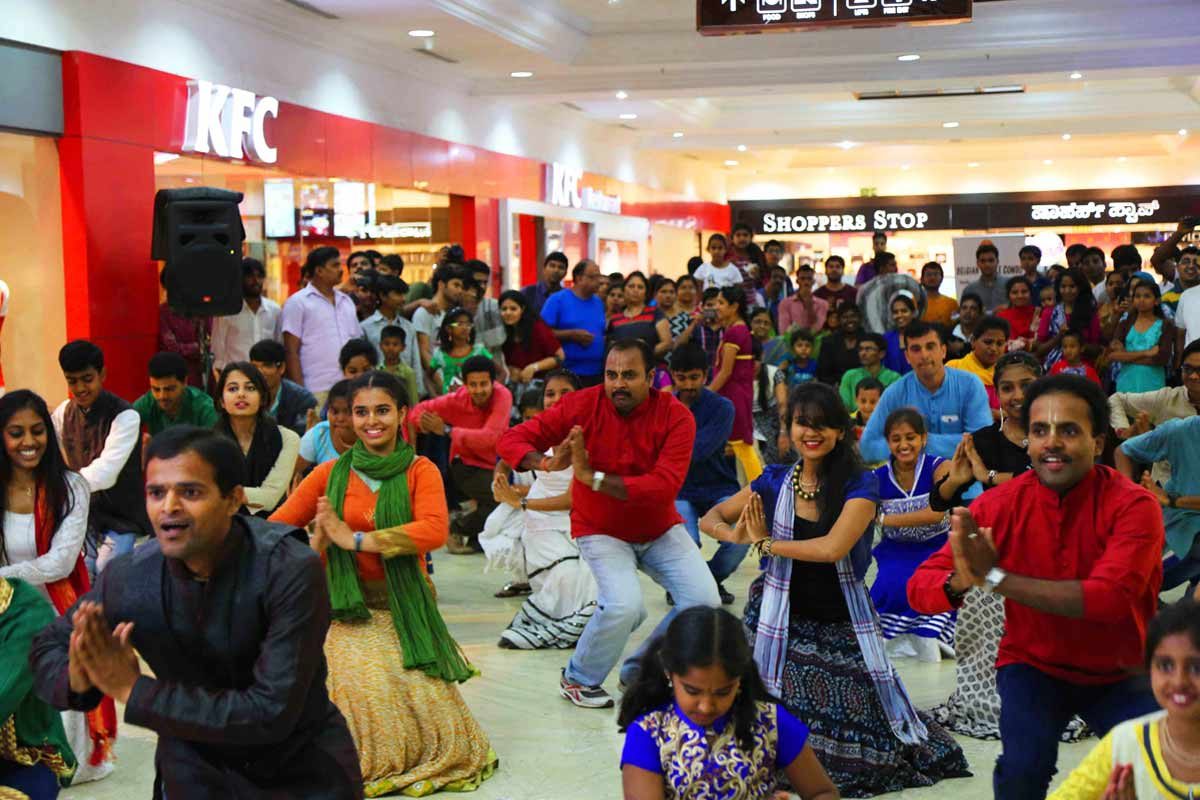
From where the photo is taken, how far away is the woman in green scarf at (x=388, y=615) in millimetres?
4828

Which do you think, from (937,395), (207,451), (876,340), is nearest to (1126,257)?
(876,340)

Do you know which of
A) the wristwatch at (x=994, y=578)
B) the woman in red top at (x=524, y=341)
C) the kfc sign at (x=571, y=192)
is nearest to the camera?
the wristwatch at (x=994, y=578)

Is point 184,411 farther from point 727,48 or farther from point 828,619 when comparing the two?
point 727,48

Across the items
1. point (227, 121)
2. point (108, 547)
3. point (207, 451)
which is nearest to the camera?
point (207, 451)

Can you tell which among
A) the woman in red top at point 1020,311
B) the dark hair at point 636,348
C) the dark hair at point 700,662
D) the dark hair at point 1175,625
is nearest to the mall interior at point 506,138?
the dark hair at point 1175,625

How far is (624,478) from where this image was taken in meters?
5.44

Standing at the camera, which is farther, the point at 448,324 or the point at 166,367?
the point at 448,324

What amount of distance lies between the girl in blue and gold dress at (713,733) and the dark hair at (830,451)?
5.29 ft

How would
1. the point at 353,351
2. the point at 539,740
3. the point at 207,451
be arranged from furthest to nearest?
the point at 353,351 < the point at 539,740 < the point at 207,451

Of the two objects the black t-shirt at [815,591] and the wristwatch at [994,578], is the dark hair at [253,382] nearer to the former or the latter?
the black t-shirt at [815,591]

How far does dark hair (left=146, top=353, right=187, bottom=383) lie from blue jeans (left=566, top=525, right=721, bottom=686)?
7.82 feet

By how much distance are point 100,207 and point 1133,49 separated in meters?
10.1

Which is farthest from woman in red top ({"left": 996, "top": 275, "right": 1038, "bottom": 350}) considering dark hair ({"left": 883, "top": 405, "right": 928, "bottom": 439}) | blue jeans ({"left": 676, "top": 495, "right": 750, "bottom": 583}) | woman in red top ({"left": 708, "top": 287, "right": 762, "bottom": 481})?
dark hair ({"left": 883, "top": 405, "right": 928, "bottom": 439})

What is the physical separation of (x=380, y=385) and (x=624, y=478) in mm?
1067
